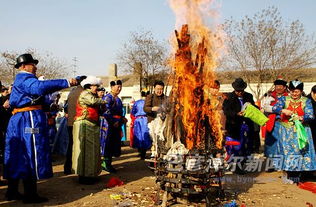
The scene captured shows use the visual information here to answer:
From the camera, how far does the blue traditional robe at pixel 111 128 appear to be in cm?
791

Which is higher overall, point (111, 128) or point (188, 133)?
point (188, 133)

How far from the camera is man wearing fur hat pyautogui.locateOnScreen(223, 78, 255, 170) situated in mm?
7691

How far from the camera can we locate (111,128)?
8.16 meters

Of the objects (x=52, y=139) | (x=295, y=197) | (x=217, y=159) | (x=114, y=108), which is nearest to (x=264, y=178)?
(x=295, y=197)

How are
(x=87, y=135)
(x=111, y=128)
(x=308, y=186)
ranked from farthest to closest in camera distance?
1. (x=111, y=128)
2. (x=87, y=135)
3. (x=308, y=186)

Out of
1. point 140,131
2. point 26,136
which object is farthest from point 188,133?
point 140,131

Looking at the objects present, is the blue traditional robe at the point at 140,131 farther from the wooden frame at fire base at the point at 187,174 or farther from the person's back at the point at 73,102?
the wooden frame at fire base at the point at 187,174

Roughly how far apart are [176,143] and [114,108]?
3.50m

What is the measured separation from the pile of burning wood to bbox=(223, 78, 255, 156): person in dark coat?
210 centimetres

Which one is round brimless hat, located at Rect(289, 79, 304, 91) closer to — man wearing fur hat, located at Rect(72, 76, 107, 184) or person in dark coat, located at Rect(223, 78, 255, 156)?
person in dark coat, located at Rect(223, 78, 255, 156)

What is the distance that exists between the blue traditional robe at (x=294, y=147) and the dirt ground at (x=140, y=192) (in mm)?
454

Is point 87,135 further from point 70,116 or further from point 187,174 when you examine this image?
point 187,174

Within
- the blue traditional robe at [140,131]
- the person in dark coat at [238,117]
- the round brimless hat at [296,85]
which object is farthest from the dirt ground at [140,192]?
the round brimless hat at [296,85]

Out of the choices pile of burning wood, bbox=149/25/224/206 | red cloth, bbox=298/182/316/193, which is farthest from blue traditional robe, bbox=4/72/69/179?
red cloth, bbox=298/182/316/193
